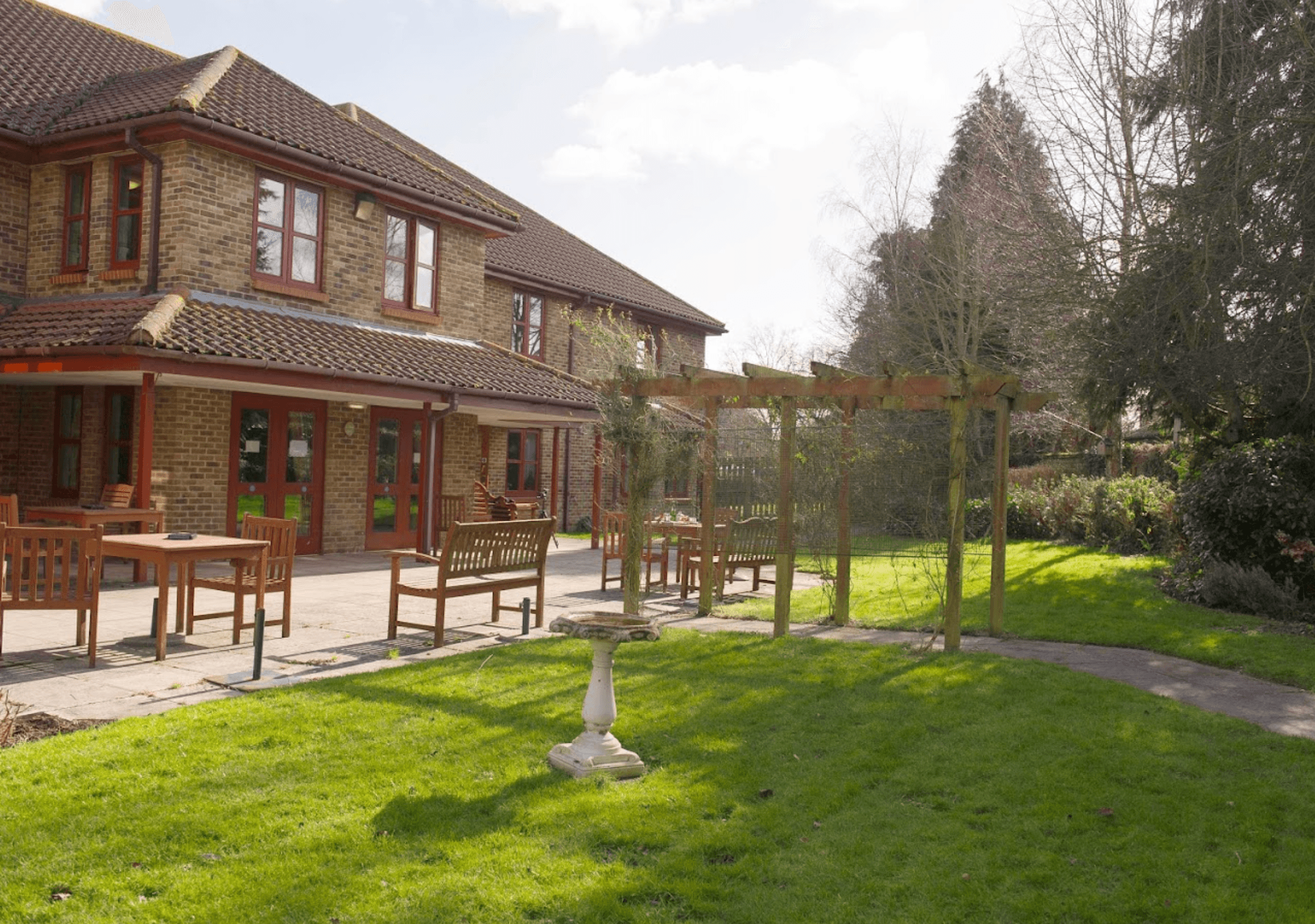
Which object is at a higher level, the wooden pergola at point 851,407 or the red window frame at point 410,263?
the red window frame at point 410,263

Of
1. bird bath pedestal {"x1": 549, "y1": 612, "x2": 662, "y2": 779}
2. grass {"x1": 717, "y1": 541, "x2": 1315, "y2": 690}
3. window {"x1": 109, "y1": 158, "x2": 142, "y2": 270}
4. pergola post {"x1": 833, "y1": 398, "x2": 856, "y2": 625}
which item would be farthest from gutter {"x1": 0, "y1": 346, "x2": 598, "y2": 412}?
bird bath pedestal {"x1": 549, "y1": 612, "x2": 662, "y2": 779}

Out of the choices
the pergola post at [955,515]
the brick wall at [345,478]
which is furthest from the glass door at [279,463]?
the pergola post at [955,515]

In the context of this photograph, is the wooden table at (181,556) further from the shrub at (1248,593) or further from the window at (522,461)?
the window at (522,461)

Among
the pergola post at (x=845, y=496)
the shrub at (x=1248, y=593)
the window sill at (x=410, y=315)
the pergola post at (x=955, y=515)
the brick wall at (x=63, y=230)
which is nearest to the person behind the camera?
the pergola post at (x=955, y=515)

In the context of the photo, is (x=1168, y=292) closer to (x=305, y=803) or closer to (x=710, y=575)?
(x=710, y=575)

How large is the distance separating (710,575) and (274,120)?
1009 cm

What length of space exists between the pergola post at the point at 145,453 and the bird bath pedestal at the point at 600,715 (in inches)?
349

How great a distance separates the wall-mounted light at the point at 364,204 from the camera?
646 inches

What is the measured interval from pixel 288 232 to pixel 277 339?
2.52 meters

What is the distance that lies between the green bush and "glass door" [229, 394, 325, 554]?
12.5 metres

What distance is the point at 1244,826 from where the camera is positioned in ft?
14.9

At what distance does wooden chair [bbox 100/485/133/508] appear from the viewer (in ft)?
43.7

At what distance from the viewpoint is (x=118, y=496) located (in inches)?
530

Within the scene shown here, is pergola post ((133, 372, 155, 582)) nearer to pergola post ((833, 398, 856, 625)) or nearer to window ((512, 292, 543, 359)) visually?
pergola post ((833, 398, 856, 625))
